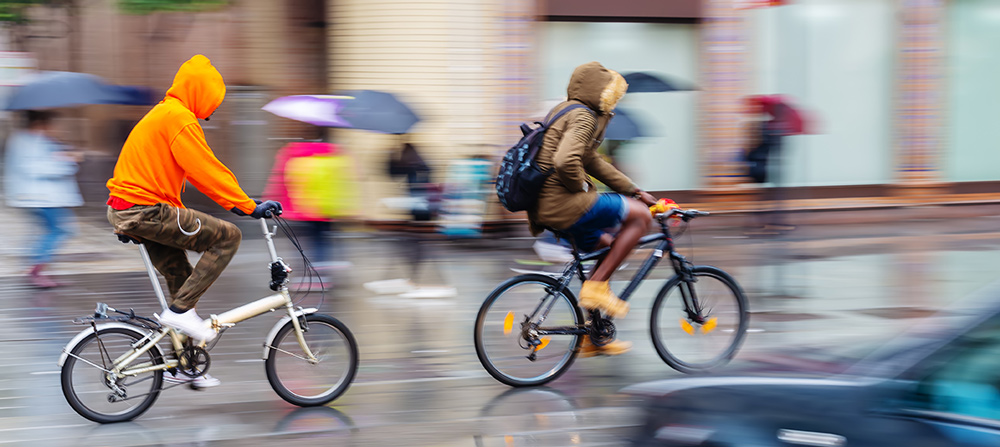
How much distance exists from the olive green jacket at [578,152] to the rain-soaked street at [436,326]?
25.8 inches

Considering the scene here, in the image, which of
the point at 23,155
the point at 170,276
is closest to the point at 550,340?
the point at 170,276

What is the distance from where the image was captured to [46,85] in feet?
29.5

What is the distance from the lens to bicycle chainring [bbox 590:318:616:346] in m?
5.72

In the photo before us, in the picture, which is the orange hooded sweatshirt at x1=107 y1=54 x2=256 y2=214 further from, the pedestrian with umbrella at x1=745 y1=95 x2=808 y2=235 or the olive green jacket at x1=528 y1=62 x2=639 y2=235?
the pedestrian with umbrella at x1=745 y1=95 x2=808 y2=235

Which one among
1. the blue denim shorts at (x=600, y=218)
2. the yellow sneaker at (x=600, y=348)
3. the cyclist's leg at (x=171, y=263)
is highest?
the blue denim shorts at (x=600, y=218)

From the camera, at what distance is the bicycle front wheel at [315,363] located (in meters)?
5.29

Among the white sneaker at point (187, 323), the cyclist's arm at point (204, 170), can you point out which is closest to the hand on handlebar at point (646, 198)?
the cyclist's arm at point (204, 170)

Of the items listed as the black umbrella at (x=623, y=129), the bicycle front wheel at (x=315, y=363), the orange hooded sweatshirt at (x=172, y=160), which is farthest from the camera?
the black umbrella at (x=623, y=129)

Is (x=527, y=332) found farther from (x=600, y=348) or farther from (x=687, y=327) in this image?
(x=687, y=327)

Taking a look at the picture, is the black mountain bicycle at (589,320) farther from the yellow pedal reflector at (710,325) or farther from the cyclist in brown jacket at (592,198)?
the cyclist in brown jacket at (592,198)

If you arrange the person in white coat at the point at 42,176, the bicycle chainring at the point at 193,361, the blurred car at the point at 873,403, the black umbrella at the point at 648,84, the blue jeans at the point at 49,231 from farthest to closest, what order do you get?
the black umbrella at the point at 648,84 < the blue jeans at the point at 49,231 < the person in white coat at the point at 42,176 < the bicycle chainring at the point at 193,361 < the blurred car at the point at 873,403

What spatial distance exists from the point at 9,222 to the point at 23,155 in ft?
15.7

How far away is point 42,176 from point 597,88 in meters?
5.54

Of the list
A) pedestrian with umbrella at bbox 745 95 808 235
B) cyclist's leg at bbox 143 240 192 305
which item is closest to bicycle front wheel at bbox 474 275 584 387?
cyclist's leg at bbox 143 240 192 305
